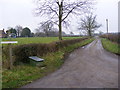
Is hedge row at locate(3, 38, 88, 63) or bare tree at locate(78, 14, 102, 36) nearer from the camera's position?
hedge row at locate(3, 38, 88, 63)

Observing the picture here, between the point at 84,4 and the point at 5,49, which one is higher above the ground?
the point at 84,4

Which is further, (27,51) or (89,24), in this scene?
(89,24)

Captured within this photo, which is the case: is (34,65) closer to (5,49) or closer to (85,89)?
(5,49)

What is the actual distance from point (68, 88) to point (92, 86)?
860 millimetres

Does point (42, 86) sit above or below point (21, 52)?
below

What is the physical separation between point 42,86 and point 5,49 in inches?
143

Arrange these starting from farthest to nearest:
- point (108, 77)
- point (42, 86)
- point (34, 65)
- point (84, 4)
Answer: point (84, 4) < point (34, 65) < point (108, 77) < point (42, 86)

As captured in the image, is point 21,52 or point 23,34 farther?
point 23,34

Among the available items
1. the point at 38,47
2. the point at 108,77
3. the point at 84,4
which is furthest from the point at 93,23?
the point at 108,77

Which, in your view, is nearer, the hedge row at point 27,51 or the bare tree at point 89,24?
the hedge row at point 27,51

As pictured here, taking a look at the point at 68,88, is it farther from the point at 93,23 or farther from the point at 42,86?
the point at 93,23

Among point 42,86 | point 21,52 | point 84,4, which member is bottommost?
point 42,86

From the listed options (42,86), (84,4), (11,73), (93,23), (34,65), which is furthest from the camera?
(93,23)

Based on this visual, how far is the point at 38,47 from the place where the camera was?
33.8 feet
